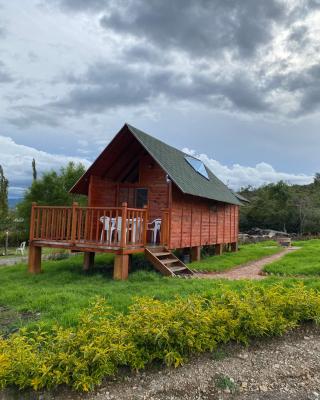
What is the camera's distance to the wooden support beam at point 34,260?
11.2m

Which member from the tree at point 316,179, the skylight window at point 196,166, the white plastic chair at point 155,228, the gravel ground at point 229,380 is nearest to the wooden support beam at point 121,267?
the white plastic chair at point 155,228

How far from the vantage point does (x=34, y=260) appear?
36.9 ft

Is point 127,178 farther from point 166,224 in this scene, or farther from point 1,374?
point 1,374

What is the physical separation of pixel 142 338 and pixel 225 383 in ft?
3.21

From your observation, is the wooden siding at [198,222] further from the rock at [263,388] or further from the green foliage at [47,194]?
the green foliage at [47,194]

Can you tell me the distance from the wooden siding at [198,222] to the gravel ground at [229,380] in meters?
7.38

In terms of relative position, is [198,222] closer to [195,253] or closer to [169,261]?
[195,253]

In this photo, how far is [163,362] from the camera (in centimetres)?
374

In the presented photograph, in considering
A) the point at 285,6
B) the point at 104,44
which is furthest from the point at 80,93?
the point at 285,6

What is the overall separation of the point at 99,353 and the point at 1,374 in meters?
0.92

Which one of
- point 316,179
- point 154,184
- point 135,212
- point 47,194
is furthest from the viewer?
point 316,179

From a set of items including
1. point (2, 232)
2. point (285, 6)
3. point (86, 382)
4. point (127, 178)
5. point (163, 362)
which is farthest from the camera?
point (2, 232)

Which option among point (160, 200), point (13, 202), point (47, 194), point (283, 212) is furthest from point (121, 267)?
point (283, 212)

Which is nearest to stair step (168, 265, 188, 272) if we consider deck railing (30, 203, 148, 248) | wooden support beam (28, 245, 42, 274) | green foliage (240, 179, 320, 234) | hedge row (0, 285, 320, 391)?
deck railing (30, 203, 148, 248)
